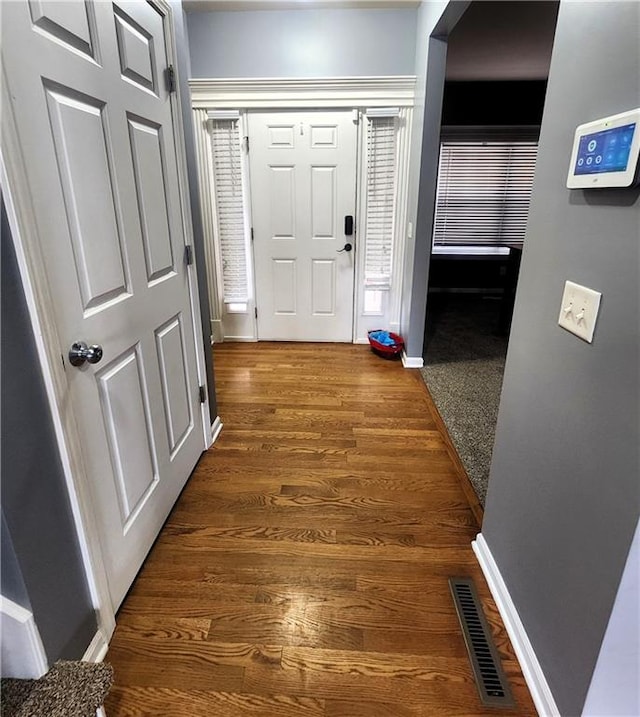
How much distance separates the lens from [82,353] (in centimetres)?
116

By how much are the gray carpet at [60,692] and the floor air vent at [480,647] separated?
101 cm

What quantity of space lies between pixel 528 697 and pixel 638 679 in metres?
0.44

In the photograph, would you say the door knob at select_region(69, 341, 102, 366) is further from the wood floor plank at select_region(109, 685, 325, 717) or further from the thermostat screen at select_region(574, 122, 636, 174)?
the thermostat screen at select_region(574, 122, 636, 174)

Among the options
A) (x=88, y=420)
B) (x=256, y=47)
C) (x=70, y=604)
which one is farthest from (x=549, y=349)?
(x=256, y=47)

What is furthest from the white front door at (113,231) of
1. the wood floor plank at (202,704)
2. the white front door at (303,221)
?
the white front door at (303,221)

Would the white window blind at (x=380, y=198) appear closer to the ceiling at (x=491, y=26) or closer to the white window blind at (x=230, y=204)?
the ceiling at (x=491, y=26)

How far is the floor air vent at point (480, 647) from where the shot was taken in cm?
122

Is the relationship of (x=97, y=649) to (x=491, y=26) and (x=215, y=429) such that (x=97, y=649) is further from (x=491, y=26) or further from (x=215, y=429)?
(x=491, y=26)

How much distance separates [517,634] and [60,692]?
124 cm

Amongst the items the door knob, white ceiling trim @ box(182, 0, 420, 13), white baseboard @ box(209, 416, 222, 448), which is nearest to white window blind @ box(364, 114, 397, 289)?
white ceiling trim @ box(182, 0, 420, 13)

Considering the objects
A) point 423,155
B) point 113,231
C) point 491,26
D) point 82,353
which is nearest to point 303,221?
point 423,155

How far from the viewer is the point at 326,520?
1.88 m

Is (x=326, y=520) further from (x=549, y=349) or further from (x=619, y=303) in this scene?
(x=619, y=303)

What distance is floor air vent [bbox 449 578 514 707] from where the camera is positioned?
122cm
